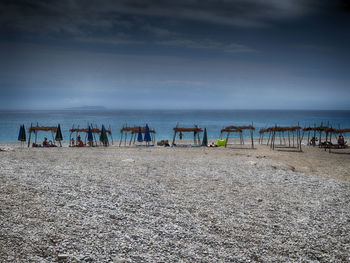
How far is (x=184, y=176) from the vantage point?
1262 cm

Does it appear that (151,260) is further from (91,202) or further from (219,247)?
(91,202)

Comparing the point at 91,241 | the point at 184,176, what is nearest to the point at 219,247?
the point at 91,241

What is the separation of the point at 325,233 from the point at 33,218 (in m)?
7.61

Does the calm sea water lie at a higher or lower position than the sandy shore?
higher

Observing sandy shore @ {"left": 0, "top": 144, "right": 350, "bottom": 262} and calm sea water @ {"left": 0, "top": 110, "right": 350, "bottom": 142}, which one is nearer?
sandy shore @ {"left": 0, "top": 144, "right": 350, "bottom": 262}

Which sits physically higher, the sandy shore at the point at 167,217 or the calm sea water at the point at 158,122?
the calm sea water at the point at 158,122

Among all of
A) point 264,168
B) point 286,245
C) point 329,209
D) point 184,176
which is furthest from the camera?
point 264,168

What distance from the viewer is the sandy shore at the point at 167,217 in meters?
5.79

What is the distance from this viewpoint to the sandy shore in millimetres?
5789

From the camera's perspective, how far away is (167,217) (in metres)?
7.63

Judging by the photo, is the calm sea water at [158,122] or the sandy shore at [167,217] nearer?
the sandy shore at [167,217]

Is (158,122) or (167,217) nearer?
(167,217)

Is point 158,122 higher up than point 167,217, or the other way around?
point 158,122

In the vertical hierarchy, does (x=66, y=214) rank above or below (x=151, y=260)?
above
